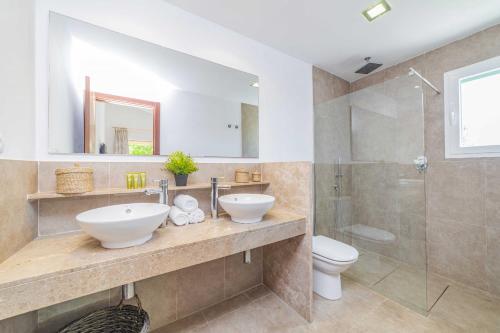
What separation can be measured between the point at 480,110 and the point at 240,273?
2.58 metres

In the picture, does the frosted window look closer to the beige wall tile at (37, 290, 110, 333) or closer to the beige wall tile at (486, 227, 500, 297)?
the beige wall tile at (486, 227, 500, 297)

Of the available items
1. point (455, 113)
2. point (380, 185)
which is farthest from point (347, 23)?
point (380, 185)

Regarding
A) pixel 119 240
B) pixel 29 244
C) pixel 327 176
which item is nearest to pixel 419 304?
pixel 327 176

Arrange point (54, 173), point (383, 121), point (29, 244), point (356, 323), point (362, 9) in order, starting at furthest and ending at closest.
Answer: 1. point (383, 121)
2. point (362, 9)
3. point (356, 323)
4. point (54, 173)
5. point (29, 244)

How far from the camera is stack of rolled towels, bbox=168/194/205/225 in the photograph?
122cm

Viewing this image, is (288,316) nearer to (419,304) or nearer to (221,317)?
(221,317)

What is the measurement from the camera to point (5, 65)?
81 centimetres

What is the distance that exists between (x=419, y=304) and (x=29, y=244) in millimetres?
2540

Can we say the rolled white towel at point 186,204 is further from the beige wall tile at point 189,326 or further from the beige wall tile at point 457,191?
the beige wall tile at point 457,191

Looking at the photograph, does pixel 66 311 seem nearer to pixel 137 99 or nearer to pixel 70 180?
pixel 70 180

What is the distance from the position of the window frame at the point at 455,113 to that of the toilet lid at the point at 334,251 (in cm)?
136

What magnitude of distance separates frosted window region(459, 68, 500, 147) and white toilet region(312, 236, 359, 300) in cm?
149

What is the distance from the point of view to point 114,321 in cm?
113

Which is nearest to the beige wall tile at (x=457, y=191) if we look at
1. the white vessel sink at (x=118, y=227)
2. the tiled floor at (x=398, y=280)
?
the tiled floor at (x=398, y=280)
